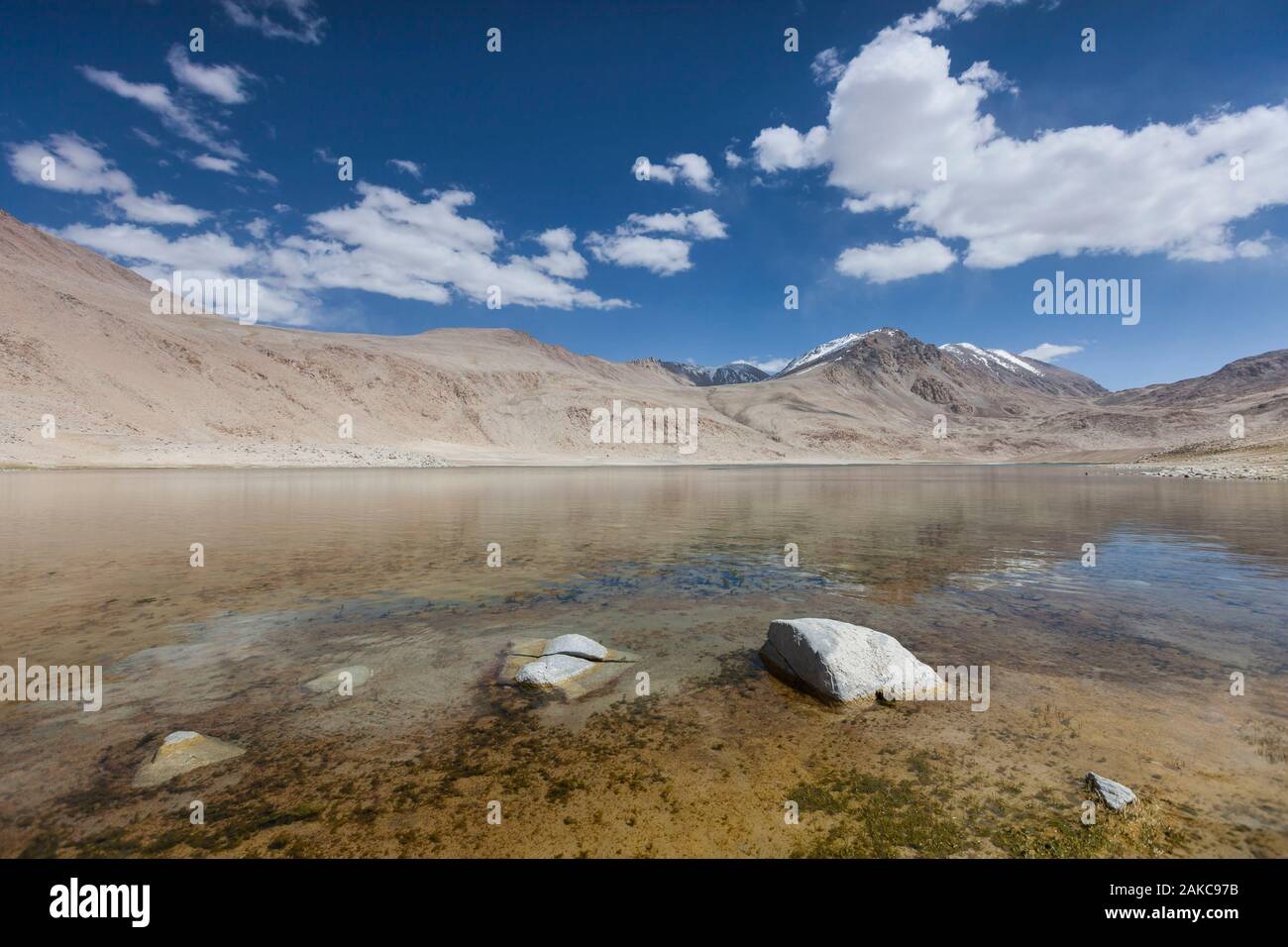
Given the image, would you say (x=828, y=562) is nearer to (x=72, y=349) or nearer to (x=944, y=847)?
(x=944, y=847)

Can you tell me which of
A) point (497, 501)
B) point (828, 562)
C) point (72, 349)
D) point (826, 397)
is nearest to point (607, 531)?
point (828, 562)

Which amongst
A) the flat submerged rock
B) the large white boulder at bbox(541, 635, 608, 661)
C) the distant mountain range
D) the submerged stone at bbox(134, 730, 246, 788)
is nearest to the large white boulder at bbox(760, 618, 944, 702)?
the flat submerged rock

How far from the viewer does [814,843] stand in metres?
3.46

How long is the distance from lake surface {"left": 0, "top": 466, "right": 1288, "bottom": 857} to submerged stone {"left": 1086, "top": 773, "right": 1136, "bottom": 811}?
0.10 metres

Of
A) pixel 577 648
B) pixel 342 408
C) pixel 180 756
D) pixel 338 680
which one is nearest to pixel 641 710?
pixel 577 648

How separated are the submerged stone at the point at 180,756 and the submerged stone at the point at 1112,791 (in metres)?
6.31

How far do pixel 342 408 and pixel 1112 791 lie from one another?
10541 centimetres

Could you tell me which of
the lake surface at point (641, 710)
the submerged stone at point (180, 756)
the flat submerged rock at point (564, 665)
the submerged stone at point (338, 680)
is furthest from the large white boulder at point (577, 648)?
the submerged stone at point (180, 756)

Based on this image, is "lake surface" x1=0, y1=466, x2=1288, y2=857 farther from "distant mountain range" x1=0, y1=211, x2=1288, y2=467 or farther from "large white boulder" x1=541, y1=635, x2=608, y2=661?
"distant mountain range" x1=0, y1=211, x2=1288, y2=467

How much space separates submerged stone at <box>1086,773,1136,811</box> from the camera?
373 centimetres

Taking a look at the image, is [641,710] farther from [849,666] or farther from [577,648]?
[849,666]

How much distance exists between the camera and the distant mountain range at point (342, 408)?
65188 millimetres

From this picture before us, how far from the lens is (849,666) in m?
5.82
